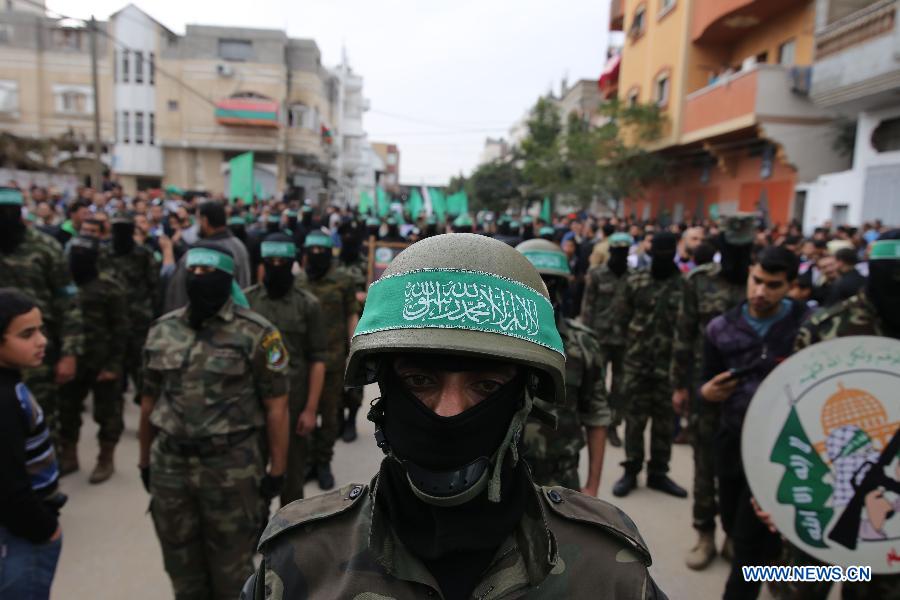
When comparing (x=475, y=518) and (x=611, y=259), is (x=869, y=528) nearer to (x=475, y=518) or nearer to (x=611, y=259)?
(x=475, y=518)

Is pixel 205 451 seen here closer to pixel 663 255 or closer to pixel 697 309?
pixel 697 309

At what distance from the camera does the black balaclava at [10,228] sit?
4188 millimetres

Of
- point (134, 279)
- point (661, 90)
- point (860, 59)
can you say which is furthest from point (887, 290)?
point (661, 90)

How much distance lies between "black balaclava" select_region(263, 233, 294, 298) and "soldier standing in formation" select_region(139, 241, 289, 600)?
42.4 inches

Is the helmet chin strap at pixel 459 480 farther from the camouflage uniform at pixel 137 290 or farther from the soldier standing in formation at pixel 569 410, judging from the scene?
the camouflage uniform at pixel 137 290

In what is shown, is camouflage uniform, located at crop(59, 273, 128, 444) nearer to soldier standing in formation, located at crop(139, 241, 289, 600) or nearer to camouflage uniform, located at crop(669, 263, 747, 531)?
soldier standing in formation, located at crop(139, 241, 289, 600)

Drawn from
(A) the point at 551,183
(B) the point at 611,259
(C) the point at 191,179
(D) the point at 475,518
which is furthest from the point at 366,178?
(D) the point at 475,518

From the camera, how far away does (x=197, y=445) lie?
289 centimetres

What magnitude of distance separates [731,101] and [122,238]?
14365 millimetres

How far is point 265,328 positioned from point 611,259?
12.7 feet

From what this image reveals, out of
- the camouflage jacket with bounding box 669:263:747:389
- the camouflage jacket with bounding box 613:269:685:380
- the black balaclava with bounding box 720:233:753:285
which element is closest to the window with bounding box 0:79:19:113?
the camouflage jacket with bounding box 613:269:685:380

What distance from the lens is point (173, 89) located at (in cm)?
→ 3528

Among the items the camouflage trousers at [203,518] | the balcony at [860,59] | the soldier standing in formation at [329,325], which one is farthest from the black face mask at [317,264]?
the balcony at [860,59]

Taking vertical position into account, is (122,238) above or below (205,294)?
above
